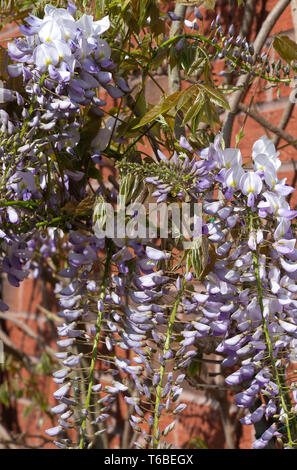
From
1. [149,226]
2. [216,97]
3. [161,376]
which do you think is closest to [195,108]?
[216,97]

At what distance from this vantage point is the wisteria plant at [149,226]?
0.60m

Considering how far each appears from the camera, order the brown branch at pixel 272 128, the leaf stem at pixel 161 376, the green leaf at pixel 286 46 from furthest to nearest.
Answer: the brown branch at pixel 272 128
the green leaf at pixel 286 46
the leaf stem at pixel 161 376

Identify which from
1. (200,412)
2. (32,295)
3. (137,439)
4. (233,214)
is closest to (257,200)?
(233,214)

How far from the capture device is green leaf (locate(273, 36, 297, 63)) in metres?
0.75

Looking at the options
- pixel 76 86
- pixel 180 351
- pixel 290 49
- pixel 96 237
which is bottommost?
pixel 180 351

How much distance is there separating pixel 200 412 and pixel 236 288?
59cm

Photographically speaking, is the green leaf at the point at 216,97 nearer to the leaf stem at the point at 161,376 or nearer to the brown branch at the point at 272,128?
the leaf stem at the point at 161,376

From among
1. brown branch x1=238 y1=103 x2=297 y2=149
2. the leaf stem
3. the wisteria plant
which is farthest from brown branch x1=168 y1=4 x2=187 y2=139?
the leaf stem

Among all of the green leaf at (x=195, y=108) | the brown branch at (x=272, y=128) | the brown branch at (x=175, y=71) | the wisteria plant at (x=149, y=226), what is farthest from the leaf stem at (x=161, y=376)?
the brown branch at (x=272, y=128)

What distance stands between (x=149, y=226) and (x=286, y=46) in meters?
0.30

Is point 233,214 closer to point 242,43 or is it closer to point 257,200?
point 257,200

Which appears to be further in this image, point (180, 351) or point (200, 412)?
point (200, 412)

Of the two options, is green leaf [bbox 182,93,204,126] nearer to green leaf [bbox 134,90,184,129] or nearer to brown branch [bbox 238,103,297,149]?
green leaf [bbox 134,90,184,129]

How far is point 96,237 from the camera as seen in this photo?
0.71 m
